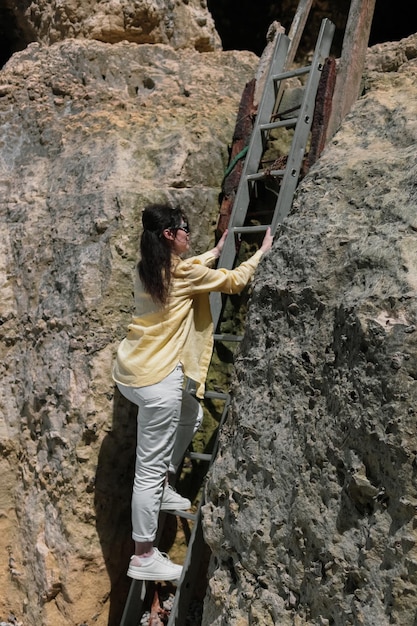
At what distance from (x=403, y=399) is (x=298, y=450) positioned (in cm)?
57

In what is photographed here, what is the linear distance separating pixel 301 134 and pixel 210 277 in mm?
1092

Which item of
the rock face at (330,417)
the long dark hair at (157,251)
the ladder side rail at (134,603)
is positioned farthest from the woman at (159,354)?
the rock face at (330,417)

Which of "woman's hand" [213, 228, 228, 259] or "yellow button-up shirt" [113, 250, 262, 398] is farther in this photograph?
"woman's hand" [213, 228, 228, 259]

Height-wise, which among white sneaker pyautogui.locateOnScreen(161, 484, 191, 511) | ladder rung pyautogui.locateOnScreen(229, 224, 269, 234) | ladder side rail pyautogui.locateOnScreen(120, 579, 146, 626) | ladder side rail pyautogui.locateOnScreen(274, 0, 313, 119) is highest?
ladder side rail pyautogui.locateOnScreen(274, 0, 313, 119)

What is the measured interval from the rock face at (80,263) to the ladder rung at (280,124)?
17.2 inches

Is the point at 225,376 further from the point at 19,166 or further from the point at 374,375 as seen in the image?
the point at 19,166

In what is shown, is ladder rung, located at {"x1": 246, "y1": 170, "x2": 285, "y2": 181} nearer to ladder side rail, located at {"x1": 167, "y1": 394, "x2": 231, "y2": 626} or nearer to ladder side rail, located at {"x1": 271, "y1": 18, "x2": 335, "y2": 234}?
ladder side rail, located at {"x1": 271, "y1": 18, "x2": 335, "y2": 234}

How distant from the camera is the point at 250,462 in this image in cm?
322

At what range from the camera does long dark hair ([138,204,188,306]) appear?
3670 mm

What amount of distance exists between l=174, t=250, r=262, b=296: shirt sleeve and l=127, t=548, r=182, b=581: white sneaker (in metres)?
1.41

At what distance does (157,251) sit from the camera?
3.71m

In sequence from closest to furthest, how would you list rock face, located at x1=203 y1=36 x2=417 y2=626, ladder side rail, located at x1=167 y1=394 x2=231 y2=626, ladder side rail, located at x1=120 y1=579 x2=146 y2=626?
rock face, located at x1=203 y1=36 x2=417 y2=626
ladder side rail, located at x1=167 y1=394 x2=231 y2=626
ladder side rail, located at x1=120 y1=579 x2=146 y2=626

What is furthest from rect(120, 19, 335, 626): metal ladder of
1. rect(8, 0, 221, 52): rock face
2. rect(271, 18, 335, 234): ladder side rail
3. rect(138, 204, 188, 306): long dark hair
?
rect(8, 0, 221, 52): rock face

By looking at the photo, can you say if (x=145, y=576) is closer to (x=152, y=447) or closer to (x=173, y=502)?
(x=173, y=502)
